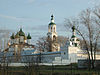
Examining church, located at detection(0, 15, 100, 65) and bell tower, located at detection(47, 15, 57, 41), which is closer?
church, located at detection(0, 15, 100, 65)

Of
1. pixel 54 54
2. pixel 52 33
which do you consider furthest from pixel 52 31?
pixel 54 54

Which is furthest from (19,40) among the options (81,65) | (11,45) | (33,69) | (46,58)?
(33,69)

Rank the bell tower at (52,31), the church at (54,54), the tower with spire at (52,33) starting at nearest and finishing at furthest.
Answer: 1. the church at (54,54)
2. the tower with spire at (52,33)
3. the bell tower at (52,31)

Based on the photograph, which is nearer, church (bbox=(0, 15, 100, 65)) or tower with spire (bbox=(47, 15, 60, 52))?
church (bbox=(0, 15, 100, 65))

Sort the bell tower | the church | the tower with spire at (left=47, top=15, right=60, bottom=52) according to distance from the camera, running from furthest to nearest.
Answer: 1. the bell tower
2. the tower with spire at (left=47, top=15, right=60, bottom=52)
3. the church

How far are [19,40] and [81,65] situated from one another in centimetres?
6350

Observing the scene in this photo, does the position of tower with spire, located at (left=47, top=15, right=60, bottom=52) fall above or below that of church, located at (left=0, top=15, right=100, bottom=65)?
above

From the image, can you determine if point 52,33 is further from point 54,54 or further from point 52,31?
point 54,54

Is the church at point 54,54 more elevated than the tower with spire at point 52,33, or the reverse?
the tower with spire at point 52,33

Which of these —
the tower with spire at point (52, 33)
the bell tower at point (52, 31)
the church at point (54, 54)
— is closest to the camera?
the church at point (54, 54)

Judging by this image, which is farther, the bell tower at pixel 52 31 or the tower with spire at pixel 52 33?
the bell tower at pixel 52 31

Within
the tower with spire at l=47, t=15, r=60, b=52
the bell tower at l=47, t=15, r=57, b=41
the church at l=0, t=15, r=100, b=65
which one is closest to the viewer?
the church at l=0, t=15, r=100, b=65

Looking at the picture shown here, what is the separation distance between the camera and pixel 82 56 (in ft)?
165

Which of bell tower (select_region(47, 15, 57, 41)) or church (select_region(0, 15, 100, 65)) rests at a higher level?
bell tower (select_region(47, 15, 57, 41))
